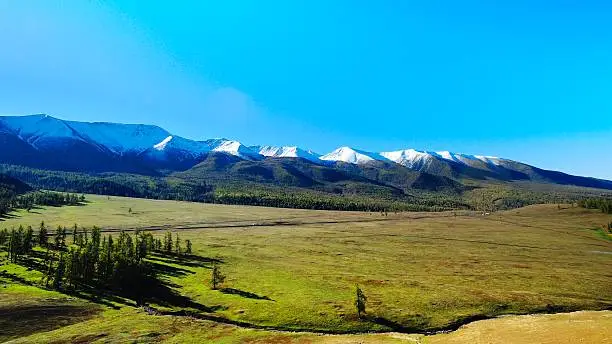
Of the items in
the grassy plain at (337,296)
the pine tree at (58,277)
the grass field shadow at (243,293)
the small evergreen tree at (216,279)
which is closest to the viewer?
the grassy plain at (337,296)

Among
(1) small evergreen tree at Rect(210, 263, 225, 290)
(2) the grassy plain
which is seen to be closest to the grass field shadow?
(2) the grassy plain

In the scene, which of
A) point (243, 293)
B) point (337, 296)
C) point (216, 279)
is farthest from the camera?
point (216, 279)

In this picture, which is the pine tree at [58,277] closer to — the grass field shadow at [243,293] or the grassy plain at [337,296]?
the grassy plain at [337,296]

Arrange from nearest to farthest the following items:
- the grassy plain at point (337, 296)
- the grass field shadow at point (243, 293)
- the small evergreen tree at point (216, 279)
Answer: the grassy plain at point (337, 296), the grass field shadow at point (243, 293), the small evergreen tree at point (216, 279)

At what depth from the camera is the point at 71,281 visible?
120 meters

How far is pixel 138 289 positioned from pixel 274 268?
150ft

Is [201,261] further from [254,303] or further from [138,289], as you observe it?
[254,303]

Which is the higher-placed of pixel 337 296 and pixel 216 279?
pixel 216 279

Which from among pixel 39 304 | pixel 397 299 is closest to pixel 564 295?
pixel 397 299

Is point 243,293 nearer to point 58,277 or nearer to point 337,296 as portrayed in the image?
point 337,296

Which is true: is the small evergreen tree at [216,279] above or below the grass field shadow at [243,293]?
Answer: above

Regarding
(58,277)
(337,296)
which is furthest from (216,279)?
(58,277)

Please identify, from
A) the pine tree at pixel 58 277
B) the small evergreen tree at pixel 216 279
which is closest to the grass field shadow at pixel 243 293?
the small evergreen tree at pixel 216 279

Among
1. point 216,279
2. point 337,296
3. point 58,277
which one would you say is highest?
point 58,277
